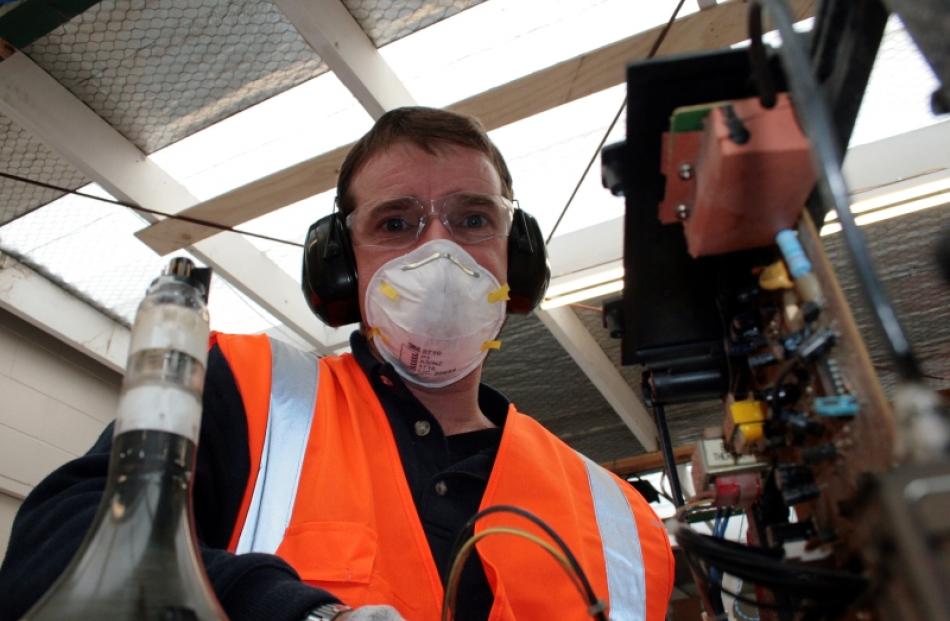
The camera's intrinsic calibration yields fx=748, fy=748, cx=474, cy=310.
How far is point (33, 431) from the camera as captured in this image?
139 inches

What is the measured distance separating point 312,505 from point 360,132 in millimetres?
1906

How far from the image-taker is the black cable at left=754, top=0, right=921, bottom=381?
38 cm

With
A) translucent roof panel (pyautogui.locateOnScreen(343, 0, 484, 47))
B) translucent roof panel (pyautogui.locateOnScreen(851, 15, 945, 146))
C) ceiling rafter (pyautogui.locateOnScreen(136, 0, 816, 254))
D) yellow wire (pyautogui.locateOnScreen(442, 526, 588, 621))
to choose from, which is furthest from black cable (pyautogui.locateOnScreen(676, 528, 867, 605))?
translucent roof panel (pyautogui.locateOnScreen(851, 15, 945, 146))

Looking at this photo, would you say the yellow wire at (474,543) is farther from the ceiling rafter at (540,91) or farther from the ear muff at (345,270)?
the ceiling rafter at (540,91)

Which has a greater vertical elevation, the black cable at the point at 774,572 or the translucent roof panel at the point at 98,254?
the translucent roof panel at the point at 98,254

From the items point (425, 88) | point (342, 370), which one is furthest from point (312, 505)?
point (425, 88)

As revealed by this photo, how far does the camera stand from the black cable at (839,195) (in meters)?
0.38

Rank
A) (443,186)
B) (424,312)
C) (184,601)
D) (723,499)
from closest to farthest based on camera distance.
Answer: (184,601), (723,499), (424,312), (443,186)

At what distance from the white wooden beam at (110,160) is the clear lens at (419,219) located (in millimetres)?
1530

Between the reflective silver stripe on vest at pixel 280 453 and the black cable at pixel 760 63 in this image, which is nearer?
the black cable at pixel 760 63

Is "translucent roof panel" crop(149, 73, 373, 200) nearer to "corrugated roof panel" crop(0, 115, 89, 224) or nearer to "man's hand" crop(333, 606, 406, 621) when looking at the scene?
"corrugated roof panel" crop(0, 115, 89, 224)

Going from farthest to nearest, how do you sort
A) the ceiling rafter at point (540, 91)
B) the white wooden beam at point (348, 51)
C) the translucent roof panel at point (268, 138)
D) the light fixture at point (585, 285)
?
1. the light fixture at point (585, 285)
2. the translucent roof panel at point (268, 138)
3. the white wooden beam at point (348, 51)
4. the ceiling rafter at point (540, 91)

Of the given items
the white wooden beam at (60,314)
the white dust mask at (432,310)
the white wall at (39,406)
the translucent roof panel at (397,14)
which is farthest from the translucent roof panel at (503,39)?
the white wall at (39,406)

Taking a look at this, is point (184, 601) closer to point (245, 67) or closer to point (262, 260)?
point (245, 67)
